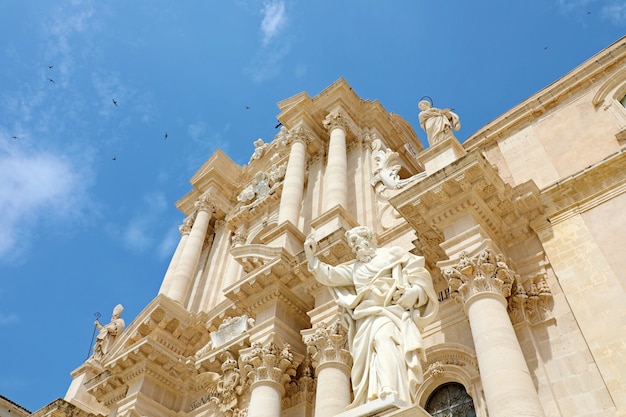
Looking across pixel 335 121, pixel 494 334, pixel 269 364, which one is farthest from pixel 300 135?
pixel 494 334

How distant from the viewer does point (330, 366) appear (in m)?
10.0

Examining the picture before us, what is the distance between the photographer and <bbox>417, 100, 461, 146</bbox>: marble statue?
13.1 metres

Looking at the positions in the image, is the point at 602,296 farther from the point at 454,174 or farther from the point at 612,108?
the point at 612,108

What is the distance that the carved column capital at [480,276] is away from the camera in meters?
8.99

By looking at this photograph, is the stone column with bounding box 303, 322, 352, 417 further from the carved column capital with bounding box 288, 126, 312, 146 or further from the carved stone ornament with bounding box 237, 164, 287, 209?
the carved stone ornament with bounding box 237, 164, 287, 209

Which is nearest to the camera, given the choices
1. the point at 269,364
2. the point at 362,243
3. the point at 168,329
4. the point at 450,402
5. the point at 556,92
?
the point at 362,243

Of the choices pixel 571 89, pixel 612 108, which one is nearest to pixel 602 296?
pixel 612 108

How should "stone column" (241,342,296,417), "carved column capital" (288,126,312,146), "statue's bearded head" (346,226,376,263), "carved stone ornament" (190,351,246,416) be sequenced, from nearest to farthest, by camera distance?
"statue's bearded head" (346,226,376,263) → "stone column" (241,342,296,417) → "carved stone ornament" (190,351,246,416) → "carved column capital" (288,126,312,146)

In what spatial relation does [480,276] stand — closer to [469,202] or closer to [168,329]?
[469,202]

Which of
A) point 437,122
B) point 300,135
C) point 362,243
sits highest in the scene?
point 300,135

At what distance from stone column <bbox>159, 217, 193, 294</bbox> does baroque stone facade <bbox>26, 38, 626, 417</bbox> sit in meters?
0.22

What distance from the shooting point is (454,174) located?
33.9 feet

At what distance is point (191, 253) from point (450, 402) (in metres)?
13.0

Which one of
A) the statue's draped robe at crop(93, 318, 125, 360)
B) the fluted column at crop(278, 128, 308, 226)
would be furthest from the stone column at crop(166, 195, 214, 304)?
the fluted column at crop(278, 128, 308, 226)
